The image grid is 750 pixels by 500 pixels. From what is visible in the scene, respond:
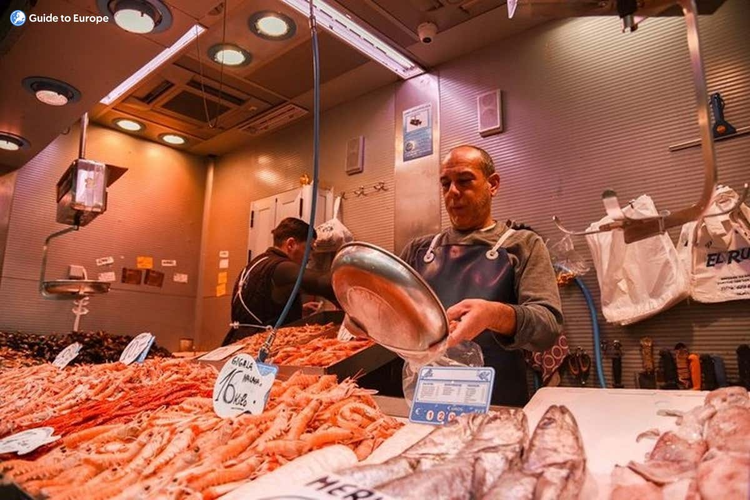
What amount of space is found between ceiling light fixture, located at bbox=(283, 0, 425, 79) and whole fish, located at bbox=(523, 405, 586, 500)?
3.26m

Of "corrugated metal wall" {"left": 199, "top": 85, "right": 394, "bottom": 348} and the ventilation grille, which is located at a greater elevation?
the ventilation grille

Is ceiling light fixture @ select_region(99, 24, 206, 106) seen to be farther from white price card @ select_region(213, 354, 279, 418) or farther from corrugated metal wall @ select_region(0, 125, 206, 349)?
white price card @ select_region(213, 354, 279, 418)

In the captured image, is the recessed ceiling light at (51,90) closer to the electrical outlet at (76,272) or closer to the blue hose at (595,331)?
the electrical outlet at (76,272)

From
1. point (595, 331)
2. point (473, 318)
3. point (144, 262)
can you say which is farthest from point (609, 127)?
point (144, 262)

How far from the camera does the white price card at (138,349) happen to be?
2.63 metres

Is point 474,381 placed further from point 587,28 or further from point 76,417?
point 587,28

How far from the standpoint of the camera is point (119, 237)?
5.82 metres

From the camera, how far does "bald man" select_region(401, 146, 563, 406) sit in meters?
2.04

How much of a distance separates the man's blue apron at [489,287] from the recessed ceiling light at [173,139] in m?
4.70

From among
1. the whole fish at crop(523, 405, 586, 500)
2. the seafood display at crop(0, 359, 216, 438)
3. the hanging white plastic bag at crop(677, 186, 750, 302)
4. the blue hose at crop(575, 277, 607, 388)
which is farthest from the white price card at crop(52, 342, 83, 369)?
the hanging white plastic bag at crop(677, 186, 750, 302)

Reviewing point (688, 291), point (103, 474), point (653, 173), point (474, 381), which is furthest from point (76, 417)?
point (653, 173)

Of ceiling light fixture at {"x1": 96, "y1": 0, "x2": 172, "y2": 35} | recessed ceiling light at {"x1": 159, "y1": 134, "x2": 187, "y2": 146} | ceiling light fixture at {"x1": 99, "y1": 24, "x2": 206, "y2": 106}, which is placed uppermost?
recessed ceiling light at {"x1": 159, "y1": 134, "x2": 187, "y2": 146}

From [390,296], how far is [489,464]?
362 millimetres

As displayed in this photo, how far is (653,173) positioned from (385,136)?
2.43m
